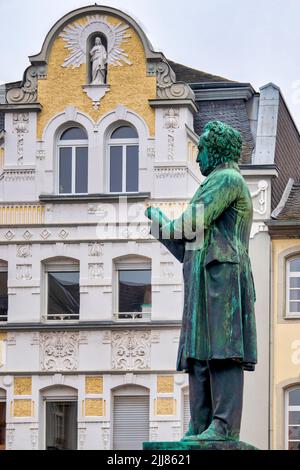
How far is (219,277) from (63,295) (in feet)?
92.6

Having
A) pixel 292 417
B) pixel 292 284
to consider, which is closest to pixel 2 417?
pixel 292 417

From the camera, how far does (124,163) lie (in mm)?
41625

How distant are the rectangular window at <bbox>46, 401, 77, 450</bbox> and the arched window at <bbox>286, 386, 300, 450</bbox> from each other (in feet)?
15.5

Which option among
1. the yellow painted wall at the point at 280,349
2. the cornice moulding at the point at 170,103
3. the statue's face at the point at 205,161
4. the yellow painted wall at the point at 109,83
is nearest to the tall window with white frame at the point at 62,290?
the yellow painted wall at the point at 109,83

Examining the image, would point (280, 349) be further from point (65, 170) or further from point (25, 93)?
point (25, 93)

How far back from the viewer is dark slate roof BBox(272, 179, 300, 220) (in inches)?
1587

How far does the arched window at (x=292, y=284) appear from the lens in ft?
131

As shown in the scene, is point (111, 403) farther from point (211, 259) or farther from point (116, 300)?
point (211, 259)

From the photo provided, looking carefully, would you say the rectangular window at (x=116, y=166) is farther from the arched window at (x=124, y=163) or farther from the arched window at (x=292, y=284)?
the arched window at (x=292, y=284)

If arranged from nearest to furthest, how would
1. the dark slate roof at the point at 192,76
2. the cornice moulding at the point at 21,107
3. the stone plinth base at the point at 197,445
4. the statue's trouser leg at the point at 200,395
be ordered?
the stone plinth base at the point at 197,445 → the statue's trouser leg at the point at 200,395 → the cornice moulding at the point at 21,107 → the dark slate roof at the point at 192,76

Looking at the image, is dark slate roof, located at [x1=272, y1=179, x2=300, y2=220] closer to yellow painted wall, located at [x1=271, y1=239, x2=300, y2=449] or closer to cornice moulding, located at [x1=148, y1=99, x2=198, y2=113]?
yellow painted wall, located at [x1=271, y1=239, x2=300, y2=449]

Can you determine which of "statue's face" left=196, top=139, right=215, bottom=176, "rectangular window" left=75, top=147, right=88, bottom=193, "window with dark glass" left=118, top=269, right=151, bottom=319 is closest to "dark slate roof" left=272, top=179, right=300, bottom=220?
"window with dark glass" left=118, top=269, right=151, bottom=319

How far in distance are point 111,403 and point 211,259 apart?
89.9ft

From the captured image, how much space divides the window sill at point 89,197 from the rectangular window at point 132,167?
0.38 m
